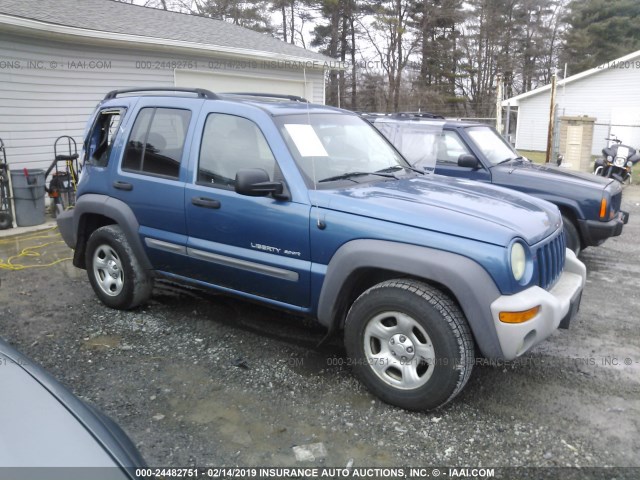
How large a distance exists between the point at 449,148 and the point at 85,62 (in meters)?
6.82

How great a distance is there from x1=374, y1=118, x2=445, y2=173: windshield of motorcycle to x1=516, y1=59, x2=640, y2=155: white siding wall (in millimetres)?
19153

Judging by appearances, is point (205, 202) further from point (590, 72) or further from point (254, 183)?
point (590, 72)

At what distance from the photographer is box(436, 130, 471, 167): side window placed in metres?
7.07

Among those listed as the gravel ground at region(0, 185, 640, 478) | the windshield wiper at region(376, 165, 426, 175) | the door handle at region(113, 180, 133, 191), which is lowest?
the gravel ground at region(0, 185, 640, 478)

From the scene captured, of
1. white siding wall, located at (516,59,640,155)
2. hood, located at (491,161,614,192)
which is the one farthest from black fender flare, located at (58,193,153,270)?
white siding wall, located at (516,59,640,155)

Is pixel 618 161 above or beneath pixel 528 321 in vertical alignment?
above

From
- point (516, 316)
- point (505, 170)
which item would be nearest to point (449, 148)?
point (505, 170)

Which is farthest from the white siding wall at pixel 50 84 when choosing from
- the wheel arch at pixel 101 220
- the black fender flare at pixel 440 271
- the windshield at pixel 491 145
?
the black fender flare at pixel 440 271

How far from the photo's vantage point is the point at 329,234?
3.49 meters

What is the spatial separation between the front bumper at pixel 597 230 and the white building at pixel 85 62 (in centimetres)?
547

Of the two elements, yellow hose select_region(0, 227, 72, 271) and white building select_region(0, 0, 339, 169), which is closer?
yellow hose select_region(0, 227, 72, 271)

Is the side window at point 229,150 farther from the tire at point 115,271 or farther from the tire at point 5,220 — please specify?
the tire at point 5,220

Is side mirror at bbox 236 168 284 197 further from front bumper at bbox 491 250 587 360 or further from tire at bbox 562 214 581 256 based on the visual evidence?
tire at bbox 562 214 581 256

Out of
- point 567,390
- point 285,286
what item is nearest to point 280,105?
point 285,286
